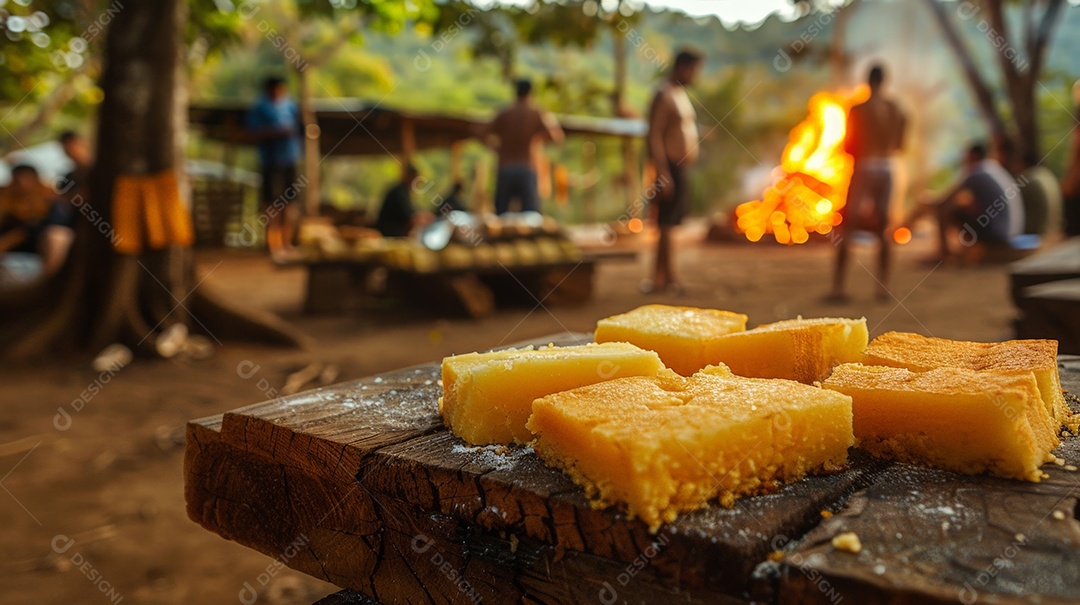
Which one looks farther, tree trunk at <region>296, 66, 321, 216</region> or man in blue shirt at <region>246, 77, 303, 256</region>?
tree trunk at <region>296, 66, 321, 216</region>

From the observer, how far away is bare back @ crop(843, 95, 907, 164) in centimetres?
806

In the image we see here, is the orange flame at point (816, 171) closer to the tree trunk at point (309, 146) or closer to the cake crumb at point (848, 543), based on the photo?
the tree trunk at point (309, 146)

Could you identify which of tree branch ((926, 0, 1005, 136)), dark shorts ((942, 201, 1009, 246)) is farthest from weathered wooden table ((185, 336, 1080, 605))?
tree branch ((926, 0, 1005, 136))

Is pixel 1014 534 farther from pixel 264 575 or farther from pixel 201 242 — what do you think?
pixel 201 242

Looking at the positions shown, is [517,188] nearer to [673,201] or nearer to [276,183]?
[673,201]

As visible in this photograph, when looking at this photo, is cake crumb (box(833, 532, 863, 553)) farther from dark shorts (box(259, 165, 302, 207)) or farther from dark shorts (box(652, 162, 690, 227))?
dark shorts (box(259, 165, 302, 207))

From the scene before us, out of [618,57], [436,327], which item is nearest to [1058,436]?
[436,327]

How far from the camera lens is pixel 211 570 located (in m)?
3.06

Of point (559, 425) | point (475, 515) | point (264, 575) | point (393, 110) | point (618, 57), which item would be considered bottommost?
point (264, 575)

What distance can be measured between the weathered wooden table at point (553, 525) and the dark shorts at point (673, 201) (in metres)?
7.33

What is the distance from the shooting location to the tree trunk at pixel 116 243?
246 inches

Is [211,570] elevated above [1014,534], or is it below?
below

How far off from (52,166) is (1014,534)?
22931 millimetres

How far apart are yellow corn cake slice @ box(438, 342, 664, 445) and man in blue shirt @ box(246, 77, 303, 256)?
10062 millimetres
